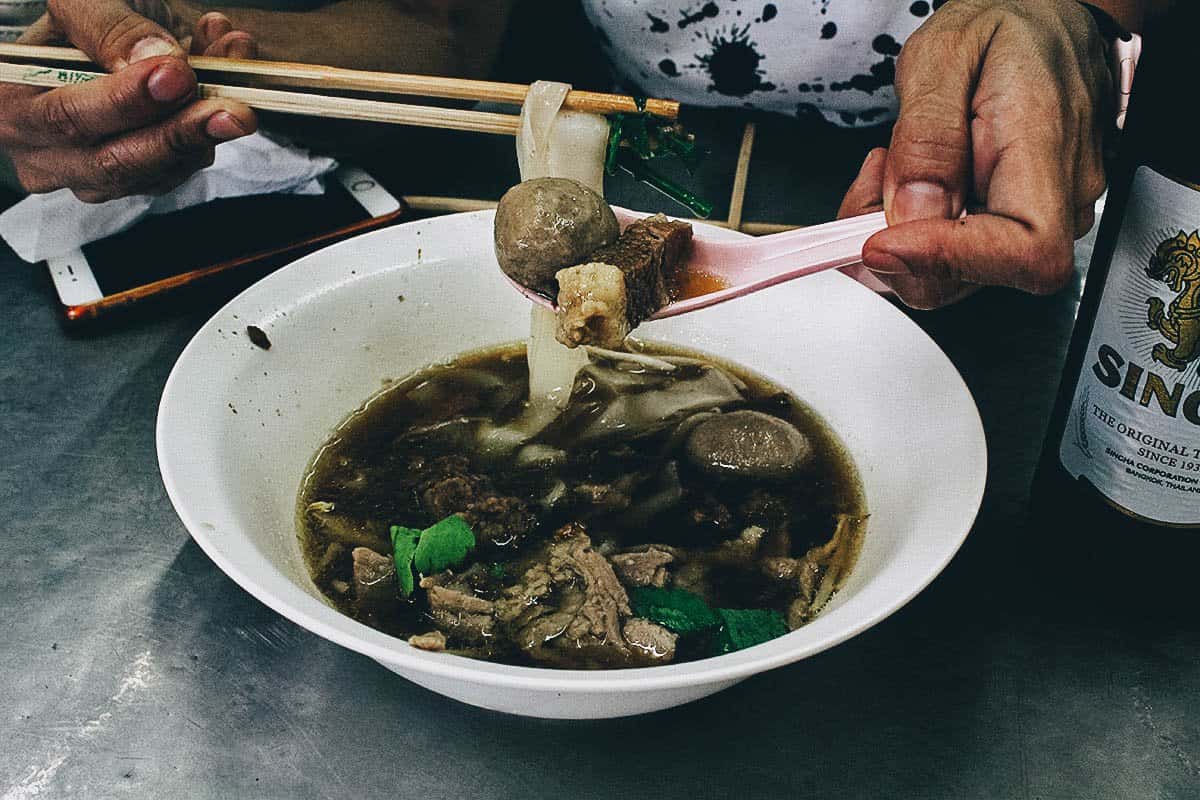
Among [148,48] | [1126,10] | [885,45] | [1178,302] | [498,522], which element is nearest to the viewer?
[1178,302]

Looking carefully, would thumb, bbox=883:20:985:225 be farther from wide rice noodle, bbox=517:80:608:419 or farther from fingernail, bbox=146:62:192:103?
fingernail, bbox=146:62:192:103

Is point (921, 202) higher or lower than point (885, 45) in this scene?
higher

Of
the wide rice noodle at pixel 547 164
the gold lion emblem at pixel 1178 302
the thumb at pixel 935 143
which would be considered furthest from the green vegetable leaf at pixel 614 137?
the gold lion emblem at pixel 1178 302

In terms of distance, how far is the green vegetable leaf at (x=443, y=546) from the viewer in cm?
133

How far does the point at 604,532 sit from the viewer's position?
4.83 feet

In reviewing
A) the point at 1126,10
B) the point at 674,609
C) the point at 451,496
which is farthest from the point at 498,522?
the point at 1126,10

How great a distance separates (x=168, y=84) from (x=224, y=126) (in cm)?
10

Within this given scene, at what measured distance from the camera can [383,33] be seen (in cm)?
271

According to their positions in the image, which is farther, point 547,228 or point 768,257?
point 768,257

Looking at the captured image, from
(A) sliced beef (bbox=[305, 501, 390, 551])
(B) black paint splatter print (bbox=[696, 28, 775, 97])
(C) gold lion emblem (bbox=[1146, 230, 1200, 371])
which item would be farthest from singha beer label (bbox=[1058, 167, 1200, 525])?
(B) black paint splatter print (bbox=[696, 28, 775, 97])

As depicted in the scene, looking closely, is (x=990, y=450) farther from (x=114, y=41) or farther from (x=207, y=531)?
(x=114, y=41)

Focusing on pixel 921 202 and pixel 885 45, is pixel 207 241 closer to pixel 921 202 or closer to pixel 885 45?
pixel 921 202

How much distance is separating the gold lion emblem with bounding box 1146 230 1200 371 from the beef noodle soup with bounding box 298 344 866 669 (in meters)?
0.49

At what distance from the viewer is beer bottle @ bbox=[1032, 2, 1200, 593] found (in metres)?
1.08
